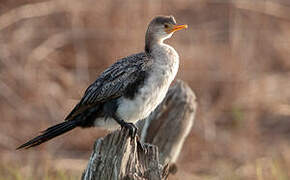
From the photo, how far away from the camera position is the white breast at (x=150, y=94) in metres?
4.07

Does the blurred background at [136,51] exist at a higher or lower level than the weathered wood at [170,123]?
lower

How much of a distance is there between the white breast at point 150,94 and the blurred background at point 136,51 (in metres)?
3.49

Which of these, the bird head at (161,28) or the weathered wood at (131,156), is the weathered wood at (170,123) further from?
the bird head at (161,28)

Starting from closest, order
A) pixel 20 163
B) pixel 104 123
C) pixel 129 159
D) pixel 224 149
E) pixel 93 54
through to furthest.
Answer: pixel 129 159 → pixel 104 123 → pixel 20 163 → pixel 224 149 → pixel 93 54

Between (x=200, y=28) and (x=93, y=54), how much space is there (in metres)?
1.91

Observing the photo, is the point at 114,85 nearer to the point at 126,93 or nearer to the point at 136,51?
the point at 126,93

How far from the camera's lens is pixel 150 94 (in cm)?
405

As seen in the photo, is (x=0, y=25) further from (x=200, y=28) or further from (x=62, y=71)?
(x=200, y=28)

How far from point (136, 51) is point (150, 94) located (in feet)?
14.1

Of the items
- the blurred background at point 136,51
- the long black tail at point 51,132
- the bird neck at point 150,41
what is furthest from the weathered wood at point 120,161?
the blurred background at point 136,51

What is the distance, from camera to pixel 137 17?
8.65 meters

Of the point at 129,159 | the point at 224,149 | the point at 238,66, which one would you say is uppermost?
the point at 129,159

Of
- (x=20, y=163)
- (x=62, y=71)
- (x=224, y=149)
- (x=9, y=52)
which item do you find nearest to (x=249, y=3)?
(x=224, y=149)

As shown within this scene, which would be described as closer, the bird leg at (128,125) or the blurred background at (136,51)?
the bird leg at (128,125)
